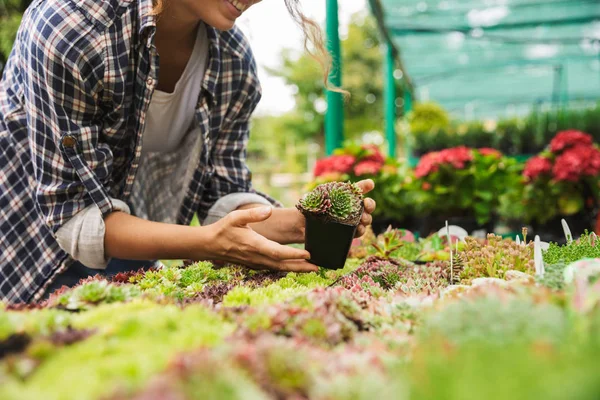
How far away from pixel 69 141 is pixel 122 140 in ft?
0.91

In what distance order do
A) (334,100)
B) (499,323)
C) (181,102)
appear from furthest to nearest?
(334,100) < (181,102) < (499,323)

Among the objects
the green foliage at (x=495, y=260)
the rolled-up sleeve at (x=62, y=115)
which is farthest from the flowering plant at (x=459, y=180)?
the rolled-up sleeve at (x=62, y=115)

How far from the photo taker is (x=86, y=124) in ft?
5.33

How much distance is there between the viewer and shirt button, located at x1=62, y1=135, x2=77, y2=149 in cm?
152

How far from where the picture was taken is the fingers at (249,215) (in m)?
1.48

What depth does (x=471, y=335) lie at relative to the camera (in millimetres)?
655

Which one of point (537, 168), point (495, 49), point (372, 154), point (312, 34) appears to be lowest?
point (537, 168)

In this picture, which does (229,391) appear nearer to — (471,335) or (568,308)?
(471,335)

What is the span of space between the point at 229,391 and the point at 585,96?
60.1ft

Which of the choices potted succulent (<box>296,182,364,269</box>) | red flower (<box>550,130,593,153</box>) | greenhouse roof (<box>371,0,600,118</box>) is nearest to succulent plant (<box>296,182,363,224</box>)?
potted succulent (<box>296,182,364,269</box>)

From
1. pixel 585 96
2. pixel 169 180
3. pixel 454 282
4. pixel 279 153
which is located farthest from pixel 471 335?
pixel 279 153

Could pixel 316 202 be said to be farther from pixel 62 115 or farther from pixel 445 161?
pixel 445 161

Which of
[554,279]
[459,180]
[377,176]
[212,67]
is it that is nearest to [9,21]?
[377,176]

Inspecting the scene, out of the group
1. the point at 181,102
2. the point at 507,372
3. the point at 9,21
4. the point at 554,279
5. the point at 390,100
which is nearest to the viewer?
the point at 507,372
